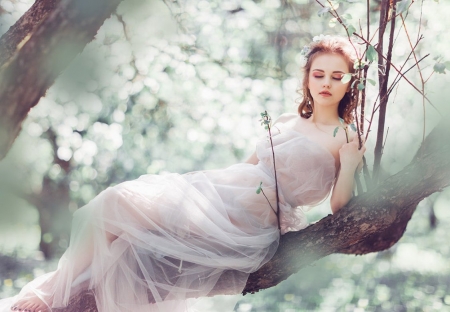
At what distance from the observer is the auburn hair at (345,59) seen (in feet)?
6.18

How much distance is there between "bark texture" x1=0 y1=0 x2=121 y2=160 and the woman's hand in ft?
3.32

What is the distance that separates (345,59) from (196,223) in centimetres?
74

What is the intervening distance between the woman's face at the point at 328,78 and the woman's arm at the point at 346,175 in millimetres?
196

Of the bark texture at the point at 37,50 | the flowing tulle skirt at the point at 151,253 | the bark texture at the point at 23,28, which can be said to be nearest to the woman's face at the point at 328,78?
the flowing tulle skirt at the point at 151,253

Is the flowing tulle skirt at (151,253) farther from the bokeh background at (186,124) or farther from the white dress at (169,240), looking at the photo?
the bokeh background at (186,124)

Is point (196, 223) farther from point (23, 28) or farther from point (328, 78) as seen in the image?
point (23, 28)

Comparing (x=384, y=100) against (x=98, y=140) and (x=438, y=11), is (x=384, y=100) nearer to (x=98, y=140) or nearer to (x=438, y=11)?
(x=438, y=11)

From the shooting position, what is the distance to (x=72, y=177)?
13.4ft

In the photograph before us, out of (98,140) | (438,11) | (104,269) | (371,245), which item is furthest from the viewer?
(98,140)

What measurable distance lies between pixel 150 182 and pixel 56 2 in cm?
85

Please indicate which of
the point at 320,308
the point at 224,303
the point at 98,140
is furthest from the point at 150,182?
the point at 320,308

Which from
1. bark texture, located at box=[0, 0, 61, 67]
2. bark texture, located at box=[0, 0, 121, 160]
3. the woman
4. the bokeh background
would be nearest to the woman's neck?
the woman

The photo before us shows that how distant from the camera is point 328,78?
187cm

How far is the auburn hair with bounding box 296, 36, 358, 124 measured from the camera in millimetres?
1883
